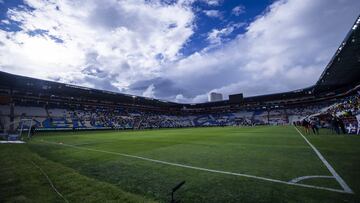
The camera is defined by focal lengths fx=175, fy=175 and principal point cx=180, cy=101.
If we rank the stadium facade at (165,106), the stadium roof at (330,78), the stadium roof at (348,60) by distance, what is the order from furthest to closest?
1. the stadium facade at (165,106)
2. the stadium roof at (330,78)
3. the stadium roof at (348,60)

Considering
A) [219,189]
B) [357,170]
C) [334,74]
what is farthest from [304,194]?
[334,74]

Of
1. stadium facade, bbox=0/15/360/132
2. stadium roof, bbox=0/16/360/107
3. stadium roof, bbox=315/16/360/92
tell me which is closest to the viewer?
stadium roof, bbox=315/16/360/92

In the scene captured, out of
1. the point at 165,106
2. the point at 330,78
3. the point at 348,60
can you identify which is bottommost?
the point at 165,106

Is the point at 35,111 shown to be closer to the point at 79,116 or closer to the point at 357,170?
the point at 79,116

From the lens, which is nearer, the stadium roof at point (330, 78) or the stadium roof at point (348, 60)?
the stadium roof at point (348, 60)

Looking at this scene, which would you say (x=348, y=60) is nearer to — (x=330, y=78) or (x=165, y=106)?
(x=330, y=78)

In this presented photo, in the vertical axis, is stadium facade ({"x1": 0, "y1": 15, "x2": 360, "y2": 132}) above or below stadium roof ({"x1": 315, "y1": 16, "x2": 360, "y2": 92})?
below

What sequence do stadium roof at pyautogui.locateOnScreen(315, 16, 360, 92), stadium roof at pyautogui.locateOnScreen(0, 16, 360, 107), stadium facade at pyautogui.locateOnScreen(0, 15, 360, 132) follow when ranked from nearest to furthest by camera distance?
1. stadium roof at pyautogui.locateOnScreen(315, 16, 360, 92)
2. stadium roof at pyautogui.locateOnScreen(0, 16, 360, 107)
3. stadium facade at pyautogui.locateOnScreen(0, 15, 360, 132)

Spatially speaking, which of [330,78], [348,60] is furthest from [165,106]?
[348,60]

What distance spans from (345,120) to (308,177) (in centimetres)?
2304

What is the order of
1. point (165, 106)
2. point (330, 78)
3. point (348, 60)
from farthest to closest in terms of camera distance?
1. point (165, 106)
2. point (330, 78)
3. point (348, 60)

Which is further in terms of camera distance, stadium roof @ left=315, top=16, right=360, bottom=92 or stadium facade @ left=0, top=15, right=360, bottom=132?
stadium facade @ left=0, top=15, right=360, bottom=132

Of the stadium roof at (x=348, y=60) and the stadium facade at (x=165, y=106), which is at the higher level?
the stadium roof at (x=348, y=60)

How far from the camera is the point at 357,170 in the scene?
5164mm
